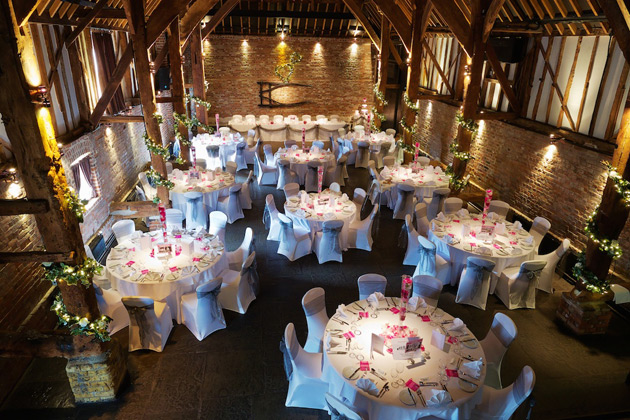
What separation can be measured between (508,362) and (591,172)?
4205 millimetres

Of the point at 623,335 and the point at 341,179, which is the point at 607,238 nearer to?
the point at 623,335

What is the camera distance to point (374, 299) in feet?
16.9

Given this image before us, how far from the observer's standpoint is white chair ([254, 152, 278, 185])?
11.7m

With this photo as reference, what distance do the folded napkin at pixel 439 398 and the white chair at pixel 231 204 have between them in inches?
254

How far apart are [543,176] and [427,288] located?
496 cm

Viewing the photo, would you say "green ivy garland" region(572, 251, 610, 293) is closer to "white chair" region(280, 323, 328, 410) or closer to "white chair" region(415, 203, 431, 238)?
"white chair" region(415, 203, 431, 238)

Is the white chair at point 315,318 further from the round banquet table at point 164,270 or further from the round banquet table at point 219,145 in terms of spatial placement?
the round banquet table at point 219,145

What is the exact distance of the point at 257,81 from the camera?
59.8 feet

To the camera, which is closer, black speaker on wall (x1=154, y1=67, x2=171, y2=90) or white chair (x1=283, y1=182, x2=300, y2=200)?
white chair (x1=283, y1=182, x2=300, y2=200)

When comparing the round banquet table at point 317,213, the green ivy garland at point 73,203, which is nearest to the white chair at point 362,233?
the round banquet table at point 317,213

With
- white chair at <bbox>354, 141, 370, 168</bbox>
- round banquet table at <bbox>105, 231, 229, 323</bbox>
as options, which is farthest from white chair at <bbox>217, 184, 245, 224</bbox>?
white chair at <bbox>354, 141, 370, 168</bbox>

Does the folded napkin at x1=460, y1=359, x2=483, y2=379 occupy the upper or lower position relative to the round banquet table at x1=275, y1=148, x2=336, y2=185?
upper

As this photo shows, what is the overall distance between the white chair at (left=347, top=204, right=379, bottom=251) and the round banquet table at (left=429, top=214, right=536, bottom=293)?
1.30 meters

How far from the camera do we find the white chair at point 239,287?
6227 millimetres
